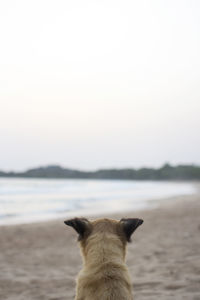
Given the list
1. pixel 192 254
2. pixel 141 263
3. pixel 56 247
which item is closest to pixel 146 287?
pixel 141 263

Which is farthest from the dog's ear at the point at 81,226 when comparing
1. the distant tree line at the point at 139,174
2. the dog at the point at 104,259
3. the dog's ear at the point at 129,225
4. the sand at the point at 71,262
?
the distant tree line at the point at 139,174

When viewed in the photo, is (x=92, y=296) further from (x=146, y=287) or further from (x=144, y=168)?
(x=144, y=168)

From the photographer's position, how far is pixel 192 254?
945 centimetres

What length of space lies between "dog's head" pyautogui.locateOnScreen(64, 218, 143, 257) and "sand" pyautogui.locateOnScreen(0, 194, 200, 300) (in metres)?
2.98

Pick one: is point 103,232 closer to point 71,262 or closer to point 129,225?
point 129,225

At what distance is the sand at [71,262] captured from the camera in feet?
22.0

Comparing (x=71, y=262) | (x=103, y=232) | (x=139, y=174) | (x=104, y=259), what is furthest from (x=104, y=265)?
(x=139, y=174)

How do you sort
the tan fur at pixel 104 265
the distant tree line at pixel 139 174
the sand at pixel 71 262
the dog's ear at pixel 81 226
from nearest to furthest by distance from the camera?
the tan fur at pixel 104 265 → the dog's ear at pixel 81 226 → the sand at pixel 71 262 → the distant tree line at pixel 139 174

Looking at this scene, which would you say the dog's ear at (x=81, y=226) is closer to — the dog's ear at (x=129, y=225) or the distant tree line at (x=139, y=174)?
the dog's ear at (x=129, y=225)

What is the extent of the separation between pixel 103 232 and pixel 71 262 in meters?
6.03

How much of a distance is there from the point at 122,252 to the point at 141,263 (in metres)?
5.50

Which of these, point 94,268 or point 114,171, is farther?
point 114,171

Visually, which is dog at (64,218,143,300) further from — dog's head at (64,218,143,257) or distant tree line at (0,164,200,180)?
distant tree line at (0,164,200,180)

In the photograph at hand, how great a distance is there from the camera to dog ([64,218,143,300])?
3.38 m
